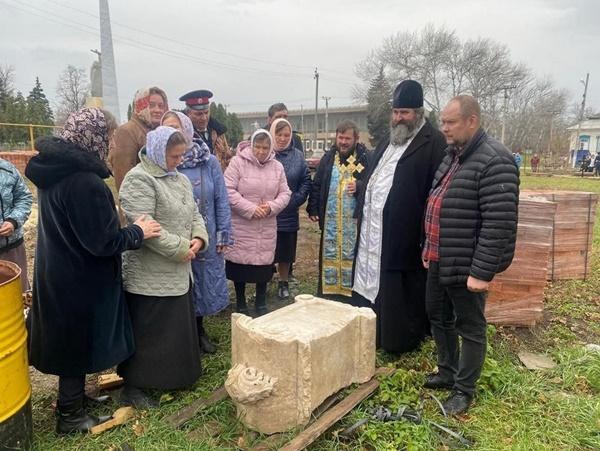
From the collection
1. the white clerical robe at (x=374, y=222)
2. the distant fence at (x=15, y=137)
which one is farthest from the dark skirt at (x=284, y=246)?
the distant fence at (x=15, y=137)

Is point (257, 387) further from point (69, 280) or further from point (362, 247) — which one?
point (362, 247)

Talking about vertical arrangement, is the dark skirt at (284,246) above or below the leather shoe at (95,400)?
above

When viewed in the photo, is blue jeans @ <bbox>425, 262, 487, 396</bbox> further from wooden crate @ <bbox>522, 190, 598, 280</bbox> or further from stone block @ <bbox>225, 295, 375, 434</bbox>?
wooden crate @ <bbox>522, 190, 598, 280</bbox>

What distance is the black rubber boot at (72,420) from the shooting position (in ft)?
8.99

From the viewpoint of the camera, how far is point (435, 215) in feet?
A: 10.1

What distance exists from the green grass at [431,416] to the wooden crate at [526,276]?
0.41 meters

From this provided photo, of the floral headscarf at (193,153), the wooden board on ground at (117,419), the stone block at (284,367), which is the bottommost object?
the wooden board on ground at (117,419)

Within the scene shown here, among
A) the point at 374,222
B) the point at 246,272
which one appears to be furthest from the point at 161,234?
the point at 374,222

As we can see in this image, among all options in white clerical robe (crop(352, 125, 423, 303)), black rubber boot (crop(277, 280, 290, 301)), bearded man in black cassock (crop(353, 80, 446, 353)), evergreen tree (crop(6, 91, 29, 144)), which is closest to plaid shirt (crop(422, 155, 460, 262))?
bearded man in black cassock (crop(353, 80, 446, 353))

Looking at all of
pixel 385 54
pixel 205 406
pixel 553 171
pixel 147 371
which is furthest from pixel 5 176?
pixel 385 54

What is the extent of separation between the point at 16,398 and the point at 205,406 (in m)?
1.04

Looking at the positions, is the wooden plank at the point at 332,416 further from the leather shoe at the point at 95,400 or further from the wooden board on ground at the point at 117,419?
the leather shoe at the point at 95,400

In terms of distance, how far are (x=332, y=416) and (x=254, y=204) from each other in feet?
6.76

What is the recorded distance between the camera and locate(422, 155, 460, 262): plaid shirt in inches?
119
